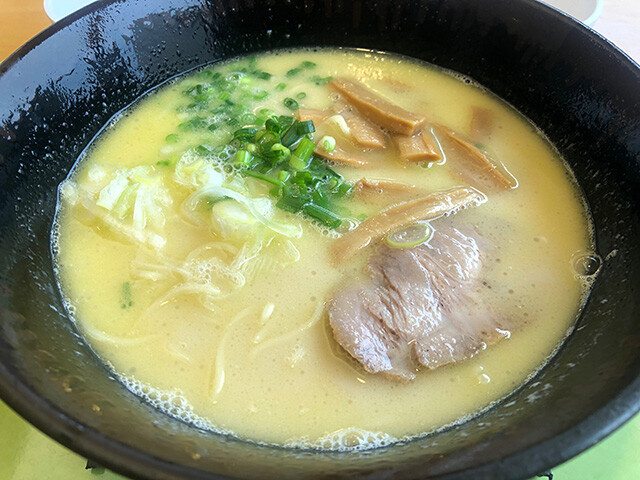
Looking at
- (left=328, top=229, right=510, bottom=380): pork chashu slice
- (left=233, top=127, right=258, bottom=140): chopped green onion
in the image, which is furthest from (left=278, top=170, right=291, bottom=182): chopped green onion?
(left=328, top=229, right=510, bottom=380): pork chashu slice

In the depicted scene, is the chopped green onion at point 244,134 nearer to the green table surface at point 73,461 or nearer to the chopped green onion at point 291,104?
the chopped green onion at point 291,104

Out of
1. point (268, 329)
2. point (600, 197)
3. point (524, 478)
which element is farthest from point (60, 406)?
point (600, 197)

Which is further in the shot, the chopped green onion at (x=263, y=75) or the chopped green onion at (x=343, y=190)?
the chopped green onion at (x=263, y=75)

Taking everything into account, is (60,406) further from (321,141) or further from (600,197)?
(600,197)

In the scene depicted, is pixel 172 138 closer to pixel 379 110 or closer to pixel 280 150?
pixel 280 150

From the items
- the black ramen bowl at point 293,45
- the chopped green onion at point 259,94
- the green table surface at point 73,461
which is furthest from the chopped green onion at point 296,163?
the green table surface at point 73,461

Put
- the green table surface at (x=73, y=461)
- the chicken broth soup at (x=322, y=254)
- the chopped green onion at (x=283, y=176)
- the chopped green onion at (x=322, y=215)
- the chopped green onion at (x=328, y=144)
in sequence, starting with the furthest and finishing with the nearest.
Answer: the chopped green onion at (x=328, y=144)
the chopped green onion at (x=283, y=176)
the chopped green onion at (x=322, y=215)
the chicken broth soup at (x=322, y=254)
the green table surface at (x=73, y=461)

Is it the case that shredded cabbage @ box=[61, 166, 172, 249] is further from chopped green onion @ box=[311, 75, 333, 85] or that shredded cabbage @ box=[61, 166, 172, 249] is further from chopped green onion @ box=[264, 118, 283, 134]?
chopped green onion @ box=[311, 75, 333, 85]
